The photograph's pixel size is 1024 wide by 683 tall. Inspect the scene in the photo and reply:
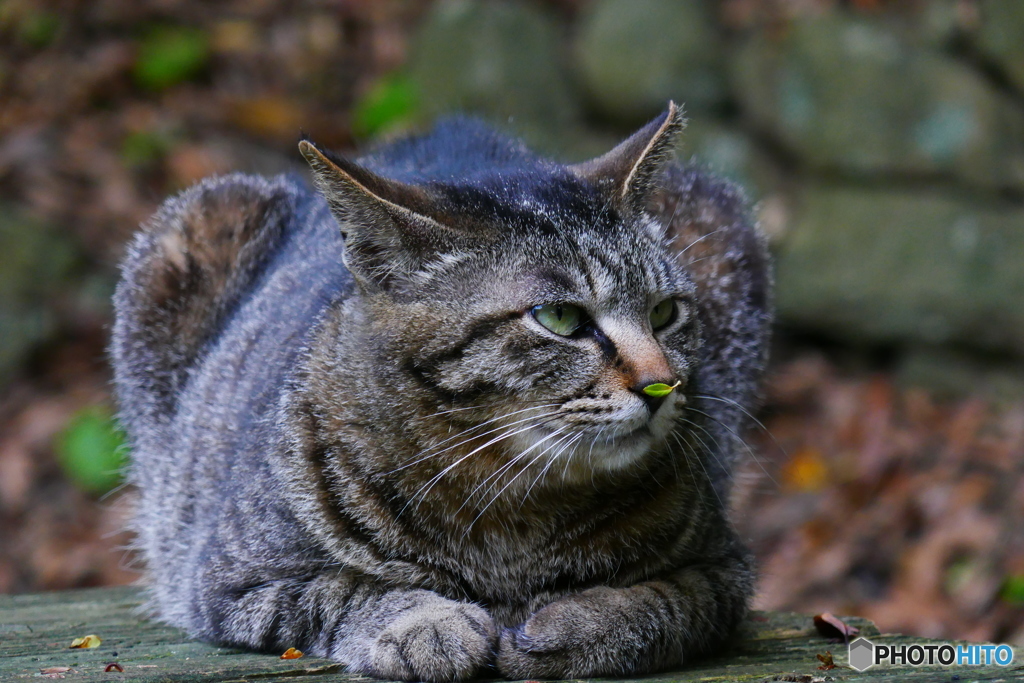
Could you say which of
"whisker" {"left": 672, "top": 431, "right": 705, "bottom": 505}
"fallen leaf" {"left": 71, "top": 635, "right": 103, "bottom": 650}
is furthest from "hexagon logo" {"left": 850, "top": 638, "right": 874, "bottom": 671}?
"fallen leaf" {"left": 71, "top": 635, "right": 103, "bottom": 650}

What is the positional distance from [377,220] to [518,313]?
1.53 ft

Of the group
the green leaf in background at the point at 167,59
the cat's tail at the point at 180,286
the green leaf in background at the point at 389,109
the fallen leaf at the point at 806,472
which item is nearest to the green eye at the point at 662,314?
the cat's tail at the point at 180,286

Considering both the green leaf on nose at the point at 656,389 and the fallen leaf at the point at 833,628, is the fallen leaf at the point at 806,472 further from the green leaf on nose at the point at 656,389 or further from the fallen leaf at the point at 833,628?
the green leaf on nose at the point at 656,389

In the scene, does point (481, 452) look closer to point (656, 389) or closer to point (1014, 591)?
point (656, 389)

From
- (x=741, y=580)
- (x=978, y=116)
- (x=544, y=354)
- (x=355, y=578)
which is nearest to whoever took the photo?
(x=544, y=354)

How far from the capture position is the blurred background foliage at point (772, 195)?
6.78 meters

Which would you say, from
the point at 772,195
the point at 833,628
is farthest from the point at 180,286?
the point at 772,195

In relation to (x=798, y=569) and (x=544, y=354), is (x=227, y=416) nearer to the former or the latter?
(x=544, y=354)

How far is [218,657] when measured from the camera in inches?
122

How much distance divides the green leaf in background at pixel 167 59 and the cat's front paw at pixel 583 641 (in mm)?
8274

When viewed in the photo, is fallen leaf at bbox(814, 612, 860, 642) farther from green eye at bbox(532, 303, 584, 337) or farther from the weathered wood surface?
green eye at bbox(532, 303, 584, 337)

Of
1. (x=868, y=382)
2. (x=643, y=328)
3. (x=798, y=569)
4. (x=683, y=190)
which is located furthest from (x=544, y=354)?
(x=868, y=382)

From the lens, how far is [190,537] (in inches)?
149

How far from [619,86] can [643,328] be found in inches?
244
